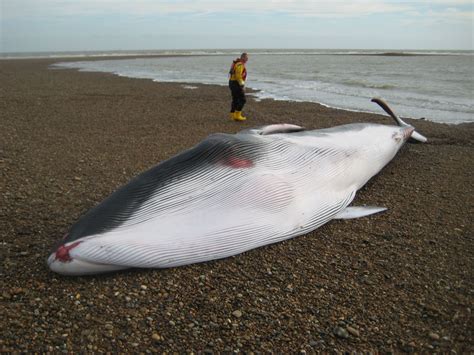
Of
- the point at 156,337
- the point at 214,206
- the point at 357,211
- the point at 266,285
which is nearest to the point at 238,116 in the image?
the point at 357,211

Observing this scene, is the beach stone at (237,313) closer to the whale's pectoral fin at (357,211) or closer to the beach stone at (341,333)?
the beach stone at (341,333)

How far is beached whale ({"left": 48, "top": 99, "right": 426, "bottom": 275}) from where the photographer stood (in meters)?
3.51

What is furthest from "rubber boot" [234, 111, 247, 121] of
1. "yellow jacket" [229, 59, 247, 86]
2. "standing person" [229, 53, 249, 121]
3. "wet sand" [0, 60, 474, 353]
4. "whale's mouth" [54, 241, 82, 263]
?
"whale's mouth" [54, 241, 82, 263]

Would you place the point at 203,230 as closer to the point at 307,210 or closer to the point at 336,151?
the point at 307,210

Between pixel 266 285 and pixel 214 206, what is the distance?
854 millimetres

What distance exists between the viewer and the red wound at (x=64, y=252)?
A: 3.45 metres

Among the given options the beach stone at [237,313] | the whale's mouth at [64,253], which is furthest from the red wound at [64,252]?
the beach stone at [237,313]

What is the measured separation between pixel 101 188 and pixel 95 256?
2.77 metres

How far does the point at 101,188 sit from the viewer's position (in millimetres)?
6051

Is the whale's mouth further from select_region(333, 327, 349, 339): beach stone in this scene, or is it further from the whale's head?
select_region(333, 327, 349, 339): beach stone

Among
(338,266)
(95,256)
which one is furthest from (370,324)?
(95,256)

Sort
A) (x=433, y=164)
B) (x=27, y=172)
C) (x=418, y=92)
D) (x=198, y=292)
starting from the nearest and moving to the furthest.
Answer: (x=198, y=292), (x=27, y=172), (x=433, y=164), (x=418, y=92)

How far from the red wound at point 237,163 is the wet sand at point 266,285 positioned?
89 cm

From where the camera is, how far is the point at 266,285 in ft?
12.5
